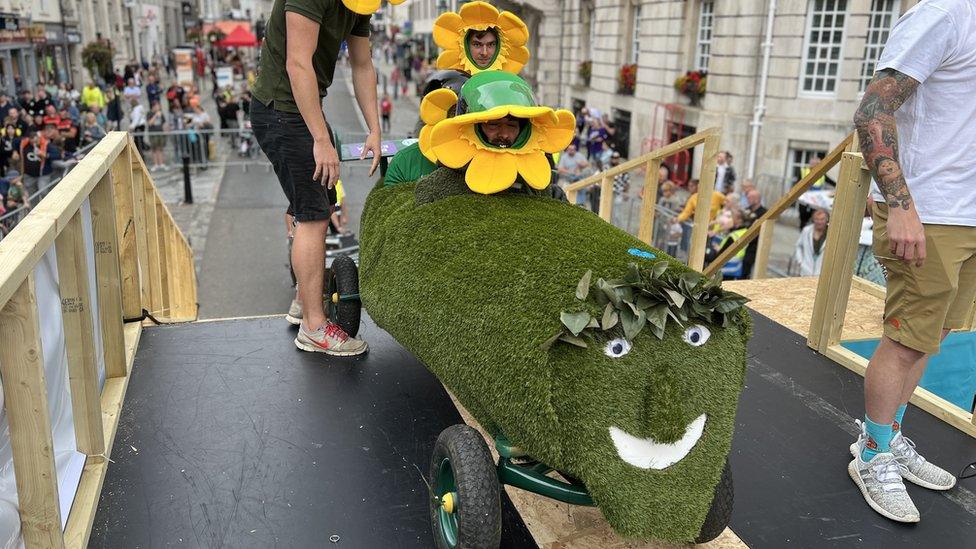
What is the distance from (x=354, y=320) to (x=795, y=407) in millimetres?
2217

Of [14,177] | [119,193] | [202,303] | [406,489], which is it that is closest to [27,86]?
[14,177]

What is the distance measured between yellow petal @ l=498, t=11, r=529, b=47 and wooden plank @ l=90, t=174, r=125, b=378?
2.58 meters

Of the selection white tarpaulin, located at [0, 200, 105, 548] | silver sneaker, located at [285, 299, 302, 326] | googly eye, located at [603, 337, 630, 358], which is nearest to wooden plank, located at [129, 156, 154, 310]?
silver sneaker, located at [285, 299, 302, 326]

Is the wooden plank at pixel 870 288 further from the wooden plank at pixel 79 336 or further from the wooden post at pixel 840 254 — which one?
the wooden plank at pixel 79 336

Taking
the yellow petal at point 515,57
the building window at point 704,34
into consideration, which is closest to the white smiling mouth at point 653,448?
the yellow petal at point 515,57

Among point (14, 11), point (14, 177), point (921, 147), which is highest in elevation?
point (14, 11)

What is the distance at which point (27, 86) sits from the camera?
23156 millimetres

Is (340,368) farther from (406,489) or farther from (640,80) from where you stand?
(640,80)

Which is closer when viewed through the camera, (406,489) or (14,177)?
(406,489)

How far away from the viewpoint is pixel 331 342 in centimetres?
386

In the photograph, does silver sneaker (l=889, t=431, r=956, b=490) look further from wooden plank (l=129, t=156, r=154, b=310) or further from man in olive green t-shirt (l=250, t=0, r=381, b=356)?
wooden plank (l=129, t=156, r=154, b=310)

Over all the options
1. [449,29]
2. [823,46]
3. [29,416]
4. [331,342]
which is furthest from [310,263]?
[823,46]

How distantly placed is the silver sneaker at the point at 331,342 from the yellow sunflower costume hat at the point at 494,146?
4.31 ft

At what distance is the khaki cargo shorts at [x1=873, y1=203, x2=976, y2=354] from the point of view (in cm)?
270
